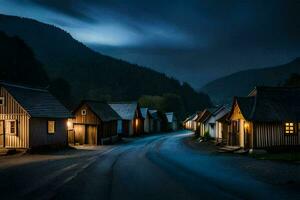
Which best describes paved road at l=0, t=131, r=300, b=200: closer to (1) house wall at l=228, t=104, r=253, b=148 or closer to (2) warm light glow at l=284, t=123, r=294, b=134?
(1) house wall at l=228, t=104, r=253, b=148

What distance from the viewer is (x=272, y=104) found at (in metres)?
35.9

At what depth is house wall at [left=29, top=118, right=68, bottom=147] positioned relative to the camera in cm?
3438

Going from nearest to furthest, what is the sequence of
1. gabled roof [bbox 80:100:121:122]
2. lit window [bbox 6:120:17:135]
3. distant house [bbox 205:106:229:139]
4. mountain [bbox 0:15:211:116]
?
lit window [bbox 6:120:17:135] < gabled roof [bbox 80:100:121:122] < distant house [bbox 205:106:229:139] < mountain [bbox 0:15:211:116]

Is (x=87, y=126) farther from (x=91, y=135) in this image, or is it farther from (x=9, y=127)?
(x=9, y=127)

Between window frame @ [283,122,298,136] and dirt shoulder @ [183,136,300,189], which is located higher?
window frame @ [283,122,298,136]

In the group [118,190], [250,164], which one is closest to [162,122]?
[250,164]

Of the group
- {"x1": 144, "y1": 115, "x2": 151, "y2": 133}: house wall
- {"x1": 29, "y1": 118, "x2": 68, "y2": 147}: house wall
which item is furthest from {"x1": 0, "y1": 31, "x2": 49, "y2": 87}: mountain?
{"x1": 29, "y1": 118, "x2": 68, "y2": 147}: house wall

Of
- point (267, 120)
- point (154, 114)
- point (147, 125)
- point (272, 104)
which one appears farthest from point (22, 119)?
point (154, 114)

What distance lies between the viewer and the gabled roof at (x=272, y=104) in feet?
113

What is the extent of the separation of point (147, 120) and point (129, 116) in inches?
638

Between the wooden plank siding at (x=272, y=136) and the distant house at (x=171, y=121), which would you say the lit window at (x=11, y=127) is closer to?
the wooden plank siding at (x=272, y=136)

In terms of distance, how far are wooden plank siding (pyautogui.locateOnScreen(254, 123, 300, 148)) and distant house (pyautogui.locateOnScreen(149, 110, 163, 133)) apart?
56.4 meters

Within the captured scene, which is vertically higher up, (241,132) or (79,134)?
(241,132)

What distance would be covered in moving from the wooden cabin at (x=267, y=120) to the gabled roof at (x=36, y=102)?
1956 centimetres
